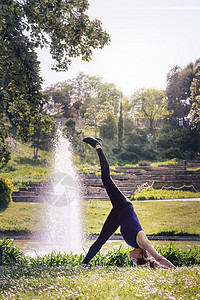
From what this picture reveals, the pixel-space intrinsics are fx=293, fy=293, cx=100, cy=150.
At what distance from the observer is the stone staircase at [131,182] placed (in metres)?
7.92

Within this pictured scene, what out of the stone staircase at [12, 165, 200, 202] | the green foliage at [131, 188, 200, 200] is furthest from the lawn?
the stone staircase at [12, 165, 200, 202]

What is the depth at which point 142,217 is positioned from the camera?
22.7ft

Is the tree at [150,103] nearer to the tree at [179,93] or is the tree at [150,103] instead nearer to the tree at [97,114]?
the tree at [179,93]

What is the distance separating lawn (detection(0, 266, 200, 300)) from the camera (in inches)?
94.5

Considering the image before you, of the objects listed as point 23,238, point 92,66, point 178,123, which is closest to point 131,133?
point 178,123

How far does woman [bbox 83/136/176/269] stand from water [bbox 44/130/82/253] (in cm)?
247

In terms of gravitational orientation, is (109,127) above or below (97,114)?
below

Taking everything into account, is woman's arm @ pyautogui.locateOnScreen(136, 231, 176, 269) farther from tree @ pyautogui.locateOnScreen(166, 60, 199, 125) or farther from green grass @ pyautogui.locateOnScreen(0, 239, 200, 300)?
tree @ pyautogui.locateOnScreen(166, 60, 199, 125)

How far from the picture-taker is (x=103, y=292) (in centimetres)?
247

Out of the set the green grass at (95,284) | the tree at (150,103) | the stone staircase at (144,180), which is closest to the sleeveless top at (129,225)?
the green grass at (95,284)

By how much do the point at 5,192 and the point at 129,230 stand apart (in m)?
4.95

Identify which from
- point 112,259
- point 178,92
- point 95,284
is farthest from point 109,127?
point 95,284

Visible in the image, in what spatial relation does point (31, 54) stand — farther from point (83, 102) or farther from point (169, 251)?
point (83, 102)

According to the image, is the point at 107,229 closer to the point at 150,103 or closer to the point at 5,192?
the point at 5,192
